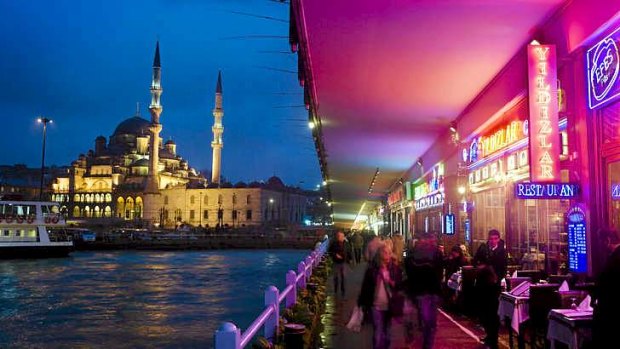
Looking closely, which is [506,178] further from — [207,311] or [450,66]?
[207,311]

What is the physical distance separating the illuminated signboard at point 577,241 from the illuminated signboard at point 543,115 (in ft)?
1.95

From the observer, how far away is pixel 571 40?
26.3 feet

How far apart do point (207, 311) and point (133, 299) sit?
17.1 ft

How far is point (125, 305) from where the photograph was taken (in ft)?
77.0

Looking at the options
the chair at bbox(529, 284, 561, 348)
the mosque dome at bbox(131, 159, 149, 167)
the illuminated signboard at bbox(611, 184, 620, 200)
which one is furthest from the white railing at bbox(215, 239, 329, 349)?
the mosque dome at bbox(131, 159, 149, 167)

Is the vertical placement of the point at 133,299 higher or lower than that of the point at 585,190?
lower

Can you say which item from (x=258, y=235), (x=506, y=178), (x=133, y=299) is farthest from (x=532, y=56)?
(x=258, y=235)

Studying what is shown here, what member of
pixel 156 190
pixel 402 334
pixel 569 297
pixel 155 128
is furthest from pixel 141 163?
pixel 569 297

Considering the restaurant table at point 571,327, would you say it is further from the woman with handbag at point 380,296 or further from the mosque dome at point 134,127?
the mosque dome at point 134,127

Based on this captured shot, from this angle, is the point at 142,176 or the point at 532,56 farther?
the point at 142,176

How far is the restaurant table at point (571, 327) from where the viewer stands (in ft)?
18.1

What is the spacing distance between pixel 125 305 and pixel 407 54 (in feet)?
58.0

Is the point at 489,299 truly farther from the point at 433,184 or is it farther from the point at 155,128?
the point at 155,128

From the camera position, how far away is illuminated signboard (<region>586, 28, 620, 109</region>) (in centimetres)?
691
